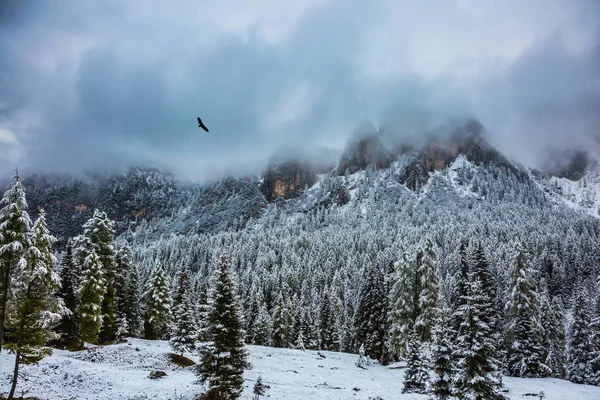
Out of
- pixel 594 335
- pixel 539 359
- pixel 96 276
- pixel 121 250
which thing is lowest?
pixel 539 359

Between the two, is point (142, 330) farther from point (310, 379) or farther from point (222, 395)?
point (222, 395)

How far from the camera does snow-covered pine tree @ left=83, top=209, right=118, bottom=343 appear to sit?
41250mm

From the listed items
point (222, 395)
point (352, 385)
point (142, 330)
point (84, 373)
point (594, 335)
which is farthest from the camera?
point (142, 330)

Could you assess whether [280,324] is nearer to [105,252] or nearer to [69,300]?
[105,252]

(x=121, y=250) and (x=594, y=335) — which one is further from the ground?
(x=121, y=250)

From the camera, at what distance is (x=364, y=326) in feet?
163

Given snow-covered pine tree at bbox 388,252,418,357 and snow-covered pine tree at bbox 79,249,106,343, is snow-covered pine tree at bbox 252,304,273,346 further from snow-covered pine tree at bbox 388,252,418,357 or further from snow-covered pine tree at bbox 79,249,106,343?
snow-covered pine tree at bbox 79,249,106,343

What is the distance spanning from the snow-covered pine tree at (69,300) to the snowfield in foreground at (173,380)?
4.15 metres

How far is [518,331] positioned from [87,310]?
4365 centimetres

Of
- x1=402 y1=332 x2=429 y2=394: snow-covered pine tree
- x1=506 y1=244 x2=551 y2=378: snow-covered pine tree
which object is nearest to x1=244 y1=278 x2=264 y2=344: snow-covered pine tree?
x1=402 y1=332 x2=429 y2=394: snow-covered pine tree

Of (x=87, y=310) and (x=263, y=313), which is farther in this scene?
(x=263, y=313)

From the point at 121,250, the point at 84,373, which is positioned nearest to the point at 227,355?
the point at 84,373

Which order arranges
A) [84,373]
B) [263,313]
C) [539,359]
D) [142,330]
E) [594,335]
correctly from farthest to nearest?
1. [263,313]
2. [142,330]
3. [594,335]
4. [539,359]
5. [84,373]

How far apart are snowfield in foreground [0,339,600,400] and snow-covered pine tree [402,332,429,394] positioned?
118 centimetres
